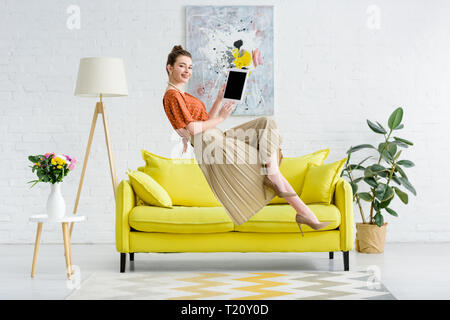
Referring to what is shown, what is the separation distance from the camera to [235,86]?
119 inches

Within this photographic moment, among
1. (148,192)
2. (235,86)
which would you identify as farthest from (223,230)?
(235,86)

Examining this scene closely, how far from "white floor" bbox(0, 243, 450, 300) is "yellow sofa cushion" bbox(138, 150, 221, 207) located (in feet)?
1.66

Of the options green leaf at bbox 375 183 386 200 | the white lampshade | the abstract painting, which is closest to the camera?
the white lampshade

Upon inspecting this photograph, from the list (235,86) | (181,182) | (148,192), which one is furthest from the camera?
(181,182)

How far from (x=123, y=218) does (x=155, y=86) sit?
6.12 feet

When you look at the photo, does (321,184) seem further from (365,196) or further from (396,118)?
(396,118)

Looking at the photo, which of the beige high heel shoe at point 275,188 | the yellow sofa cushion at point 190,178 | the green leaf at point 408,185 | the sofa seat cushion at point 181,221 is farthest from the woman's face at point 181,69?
the green leaf at point 408,185

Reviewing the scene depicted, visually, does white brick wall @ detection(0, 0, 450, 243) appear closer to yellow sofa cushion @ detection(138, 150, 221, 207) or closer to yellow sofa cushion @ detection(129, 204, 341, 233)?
yellow sofa cushion @ detection(138, 150, 221, 207)

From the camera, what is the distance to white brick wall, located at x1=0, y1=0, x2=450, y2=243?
17.4ft

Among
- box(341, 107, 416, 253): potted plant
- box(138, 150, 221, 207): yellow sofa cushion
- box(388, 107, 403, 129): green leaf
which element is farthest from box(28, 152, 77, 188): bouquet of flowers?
box(388, 107, 403, 129): green leaf

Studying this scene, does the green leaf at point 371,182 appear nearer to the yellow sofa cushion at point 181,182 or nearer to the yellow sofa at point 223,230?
the yellow sofa at point 223,230

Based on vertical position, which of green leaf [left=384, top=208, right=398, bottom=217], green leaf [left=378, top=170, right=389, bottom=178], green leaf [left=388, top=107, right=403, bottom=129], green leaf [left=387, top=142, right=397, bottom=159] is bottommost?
green leaf [left=384, top=208, right=398, bottom=217]

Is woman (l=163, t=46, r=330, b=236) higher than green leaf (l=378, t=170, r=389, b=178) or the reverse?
higher

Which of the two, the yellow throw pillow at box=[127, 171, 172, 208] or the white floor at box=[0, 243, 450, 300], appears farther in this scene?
the yellow throw pillow at box=[127, 171, 172, 208]
